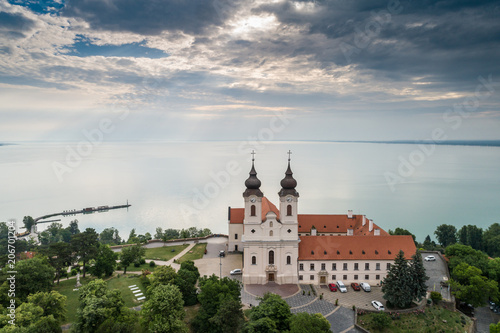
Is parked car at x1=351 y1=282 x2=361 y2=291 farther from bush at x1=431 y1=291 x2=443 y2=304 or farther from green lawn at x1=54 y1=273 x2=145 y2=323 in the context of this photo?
green lawn at x1=54 y1=273 x2=145 y2=323

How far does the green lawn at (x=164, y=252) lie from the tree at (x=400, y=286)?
29737 millimetres

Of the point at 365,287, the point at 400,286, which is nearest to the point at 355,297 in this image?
the point at 365,287

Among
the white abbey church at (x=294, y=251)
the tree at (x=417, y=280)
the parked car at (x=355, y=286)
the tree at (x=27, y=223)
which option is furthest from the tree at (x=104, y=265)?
the tree at (x=27, y=223)

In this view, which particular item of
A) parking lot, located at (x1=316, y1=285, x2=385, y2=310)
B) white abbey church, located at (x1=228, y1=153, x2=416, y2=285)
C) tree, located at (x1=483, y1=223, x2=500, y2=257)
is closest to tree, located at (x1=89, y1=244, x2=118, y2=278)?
white abbey church, located at (x1=228, y1=153, x2=416, y2=285)

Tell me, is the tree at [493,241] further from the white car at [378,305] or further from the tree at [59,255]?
the tree at [59,255]

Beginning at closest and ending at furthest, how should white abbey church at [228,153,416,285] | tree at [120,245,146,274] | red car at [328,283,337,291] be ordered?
red car at [328,283,337,291], white abbey church at [228,153,416,285], tree at [120,245,146,274]

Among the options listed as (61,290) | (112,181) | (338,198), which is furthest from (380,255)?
(112,181)

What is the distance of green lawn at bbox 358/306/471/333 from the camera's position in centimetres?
2761

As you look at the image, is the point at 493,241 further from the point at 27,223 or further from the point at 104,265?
the point at 27,223

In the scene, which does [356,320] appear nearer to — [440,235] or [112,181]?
[440,235]

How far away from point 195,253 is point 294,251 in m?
17.5

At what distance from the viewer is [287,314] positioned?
2492 centimetres

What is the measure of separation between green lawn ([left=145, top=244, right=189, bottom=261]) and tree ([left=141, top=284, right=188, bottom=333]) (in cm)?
2069

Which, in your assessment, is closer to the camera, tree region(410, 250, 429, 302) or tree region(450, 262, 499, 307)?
tree region(410, 250, 429, 302)
